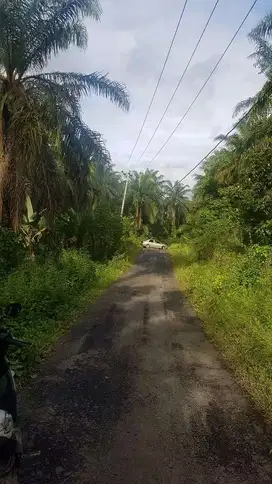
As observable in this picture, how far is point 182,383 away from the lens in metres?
5.54

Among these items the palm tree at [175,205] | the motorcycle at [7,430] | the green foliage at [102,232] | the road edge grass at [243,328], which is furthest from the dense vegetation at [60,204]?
the palm tree at [175,205]

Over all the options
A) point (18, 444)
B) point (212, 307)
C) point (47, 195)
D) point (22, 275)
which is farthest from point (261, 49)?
point (18, 444)

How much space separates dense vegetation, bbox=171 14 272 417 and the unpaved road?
392 mm

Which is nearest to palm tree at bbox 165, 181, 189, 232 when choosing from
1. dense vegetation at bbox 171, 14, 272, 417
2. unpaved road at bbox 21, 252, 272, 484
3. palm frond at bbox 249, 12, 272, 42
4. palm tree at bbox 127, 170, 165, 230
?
palm tree at bbox 127, 170, 165, 230

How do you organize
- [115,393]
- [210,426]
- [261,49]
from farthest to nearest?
1. [261,49]
2. [115,393]
3. [210,426]

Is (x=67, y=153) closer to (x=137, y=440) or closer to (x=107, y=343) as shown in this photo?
(x=107, y=343)

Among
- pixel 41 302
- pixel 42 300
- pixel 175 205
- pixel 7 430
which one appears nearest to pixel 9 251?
pixel 42 300

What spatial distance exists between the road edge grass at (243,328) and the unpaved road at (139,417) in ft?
0.75

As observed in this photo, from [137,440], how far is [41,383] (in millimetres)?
1930

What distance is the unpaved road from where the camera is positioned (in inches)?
138

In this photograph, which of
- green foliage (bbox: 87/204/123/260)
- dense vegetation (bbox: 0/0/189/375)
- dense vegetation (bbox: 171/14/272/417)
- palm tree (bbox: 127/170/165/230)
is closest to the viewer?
dense vegetation (bbox: 171/14/272/417)

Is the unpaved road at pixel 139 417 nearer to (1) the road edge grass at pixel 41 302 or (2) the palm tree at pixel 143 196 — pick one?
(1) the road edge grass at pixel 41 302

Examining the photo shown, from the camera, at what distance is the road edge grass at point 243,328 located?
525cm

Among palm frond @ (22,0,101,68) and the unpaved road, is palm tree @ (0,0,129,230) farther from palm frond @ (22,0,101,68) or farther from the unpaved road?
the unpaved road
